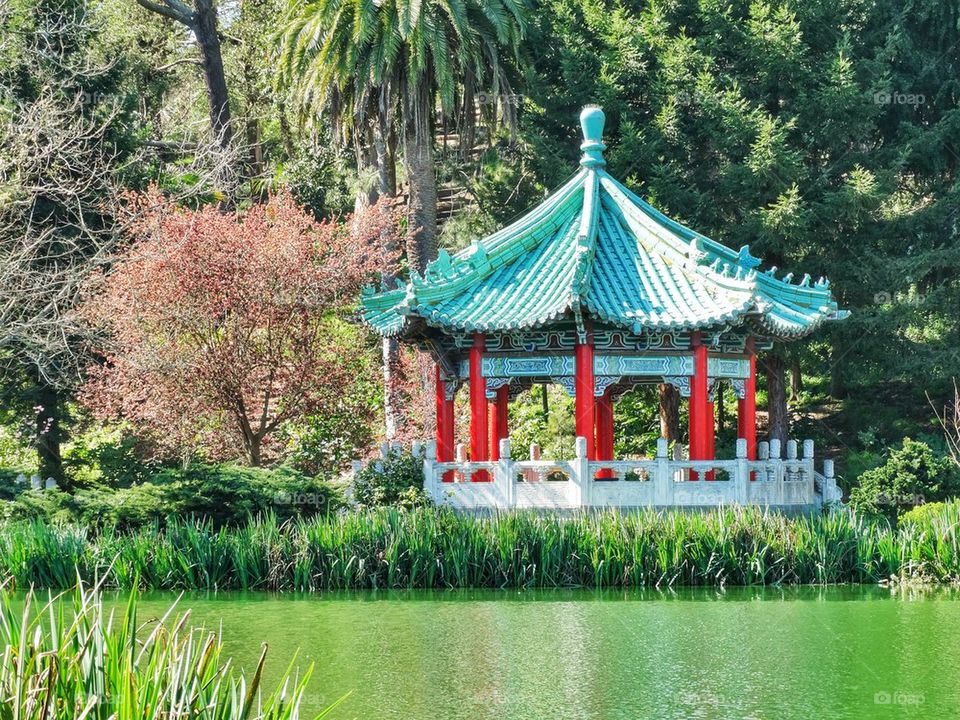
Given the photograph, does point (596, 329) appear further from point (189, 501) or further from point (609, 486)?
point (189, 501)

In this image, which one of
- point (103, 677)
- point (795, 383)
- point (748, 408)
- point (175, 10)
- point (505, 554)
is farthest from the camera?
point (175, 10)

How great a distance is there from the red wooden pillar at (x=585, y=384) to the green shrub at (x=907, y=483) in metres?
3.52

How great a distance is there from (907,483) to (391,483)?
253 inches

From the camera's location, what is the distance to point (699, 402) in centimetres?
1814

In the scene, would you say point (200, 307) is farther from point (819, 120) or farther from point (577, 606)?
→ point (819, 120)

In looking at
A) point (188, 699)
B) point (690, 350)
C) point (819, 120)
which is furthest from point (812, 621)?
point (819, 120)

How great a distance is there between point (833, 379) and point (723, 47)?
275 inches

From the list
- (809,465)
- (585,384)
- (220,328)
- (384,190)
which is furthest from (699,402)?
(384,190)

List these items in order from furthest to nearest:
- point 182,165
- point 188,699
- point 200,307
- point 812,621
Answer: point 182,165 < point 200,307 < point 812,621 < point 188,699

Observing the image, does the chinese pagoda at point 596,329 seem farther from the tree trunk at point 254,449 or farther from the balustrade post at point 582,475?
the tree trunk at point 254,449

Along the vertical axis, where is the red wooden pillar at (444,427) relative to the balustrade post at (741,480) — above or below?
above

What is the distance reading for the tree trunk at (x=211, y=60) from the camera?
98.7 ft

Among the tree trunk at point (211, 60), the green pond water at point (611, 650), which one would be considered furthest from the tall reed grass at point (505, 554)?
the tree trunk at point (211, 60)

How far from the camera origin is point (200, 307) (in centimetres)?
2070
